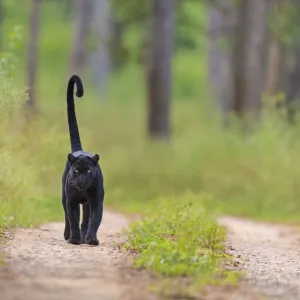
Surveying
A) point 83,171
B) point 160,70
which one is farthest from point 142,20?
point 83,171

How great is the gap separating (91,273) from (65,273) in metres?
0.19

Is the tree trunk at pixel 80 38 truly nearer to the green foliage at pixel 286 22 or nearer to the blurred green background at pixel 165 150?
the blurred green background at pixel 165 150

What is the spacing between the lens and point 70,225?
8617 millimetres

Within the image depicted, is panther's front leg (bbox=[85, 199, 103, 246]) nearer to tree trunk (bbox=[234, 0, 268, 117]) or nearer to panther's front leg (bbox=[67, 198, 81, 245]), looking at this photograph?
panther's front leg (bbox=[67, 198, 81, 245])

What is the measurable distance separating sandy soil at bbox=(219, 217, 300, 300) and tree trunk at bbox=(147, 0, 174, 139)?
8368mm

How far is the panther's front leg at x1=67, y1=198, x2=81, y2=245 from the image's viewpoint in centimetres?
854

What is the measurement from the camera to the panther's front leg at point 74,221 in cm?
854

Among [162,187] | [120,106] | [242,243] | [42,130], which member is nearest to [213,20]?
[120,106]

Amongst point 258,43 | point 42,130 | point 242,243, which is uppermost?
point 258,43

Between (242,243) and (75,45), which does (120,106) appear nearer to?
(75,45)

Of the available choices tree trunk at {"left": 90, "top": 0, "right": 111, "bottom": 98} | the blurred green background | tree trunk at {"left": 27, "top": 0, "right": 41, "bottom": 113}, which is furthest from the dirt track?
Answer: tree trunk at {"left": 90, "top": 0, "right": 111, "bottom": 98}

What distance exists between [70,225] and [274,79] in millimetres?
15868

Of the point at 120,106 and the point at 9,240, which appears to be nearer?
the point at 9,240

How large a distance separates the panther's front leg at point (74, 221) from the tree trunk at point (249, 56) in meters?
14.5
